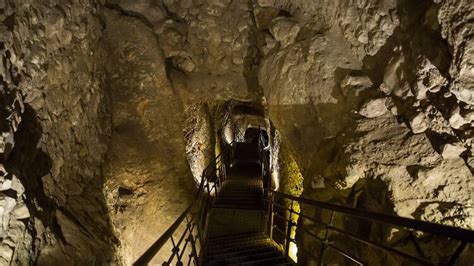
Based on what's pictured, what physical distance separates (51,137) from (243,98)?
15.0 ft

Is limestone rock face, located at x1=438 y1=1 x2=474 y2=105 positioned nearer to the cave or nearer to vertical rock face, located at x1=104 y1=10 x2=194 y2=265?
the cave

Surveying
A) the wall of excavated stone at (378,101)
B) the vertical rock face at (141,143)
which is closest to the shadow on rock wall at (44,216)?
the vertical rock face at (141,143)

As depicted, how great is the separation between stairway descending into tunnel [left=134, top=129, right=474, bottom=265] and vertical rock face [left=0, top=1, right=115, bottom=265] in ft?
4.37

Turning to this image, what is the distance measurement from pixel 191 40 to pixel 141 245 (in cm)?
460

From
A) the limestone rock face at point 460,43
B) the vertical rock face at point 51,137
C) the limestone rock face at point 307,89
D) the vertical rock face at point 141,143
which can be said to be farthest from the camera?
the vertical rock face at point 141,143

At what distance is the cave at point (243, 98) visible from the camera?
10.6 feet

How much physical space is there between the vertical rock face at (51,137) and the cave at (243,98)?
25 mm

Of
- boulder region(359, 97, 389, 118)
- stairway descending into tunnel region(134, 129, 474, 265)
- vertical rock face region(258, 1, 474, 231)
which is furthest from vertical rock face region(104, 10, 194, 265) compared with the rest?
Result: boulder region(359, 97, 389, 118)

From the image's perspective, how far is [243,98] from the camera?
7.53 m

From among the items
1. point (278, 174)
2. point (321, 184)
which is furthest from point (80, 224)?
point (278, 174)

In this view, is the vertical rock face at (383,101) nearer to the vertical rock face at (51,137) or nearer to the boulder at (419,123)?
the boulder at (419,123)

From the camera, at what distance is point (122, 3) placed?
6367 mm

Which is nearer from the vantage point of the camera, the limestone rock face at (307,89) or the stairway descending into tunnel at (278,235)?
the stairway descending into tunnel at (278,235)

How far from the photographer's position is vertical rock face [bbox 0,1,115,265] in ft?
9.65
